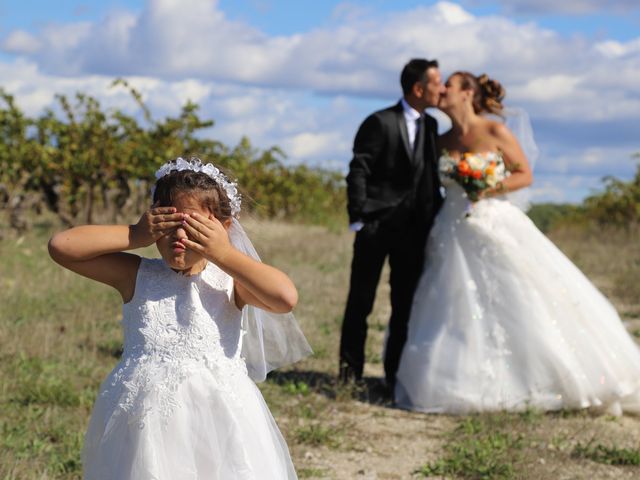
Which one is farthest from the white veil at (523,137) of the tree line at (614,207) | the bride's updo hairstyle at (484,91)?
the tree line at (614,207)

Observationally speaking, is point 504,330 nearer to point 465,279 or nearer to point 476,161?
point 465,279

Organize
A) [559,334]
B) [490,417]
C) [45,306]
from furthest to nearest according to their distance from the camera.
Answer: [45,306], [559,334], [490,417]

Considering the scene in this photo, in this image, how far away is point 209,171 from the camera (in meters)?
3.59

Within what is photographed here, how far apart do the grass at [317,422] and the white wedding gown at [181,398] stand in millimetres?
491

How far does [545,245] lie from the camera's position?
294 inches

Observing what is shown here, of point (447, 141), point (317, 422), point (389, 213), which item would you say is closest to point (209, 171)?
point (317, 422)

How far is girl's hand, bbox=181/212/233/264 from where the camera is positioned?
333 cm

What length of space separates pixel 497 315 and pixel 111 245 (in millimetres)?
4212

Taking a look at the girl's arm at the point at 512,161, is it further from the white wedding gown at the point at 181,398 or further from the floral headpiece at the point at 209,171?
the white wedding gown at the point at 181,398

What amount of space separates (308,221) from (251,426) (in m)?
21.3

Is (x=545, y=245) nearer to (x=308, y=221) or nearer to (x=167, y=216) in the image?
(x=167, y=216)

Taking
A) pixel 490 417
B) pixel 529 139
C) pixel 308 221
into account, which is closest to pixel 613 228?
pixel 308 221

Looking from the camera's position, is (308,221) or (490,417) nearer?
(490,417)

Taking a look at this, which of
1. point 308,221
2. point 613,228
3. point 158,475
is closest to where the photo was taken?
point 158,475
